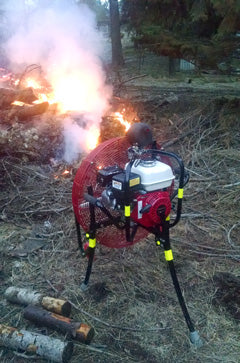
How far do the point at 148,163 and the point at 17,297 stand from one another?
6.14 ft

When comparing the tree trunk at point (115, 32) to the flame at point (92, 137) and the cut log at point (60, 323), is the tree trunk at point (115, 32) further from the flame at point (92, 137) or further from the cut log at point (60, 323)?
the cut log at point (60, 323)

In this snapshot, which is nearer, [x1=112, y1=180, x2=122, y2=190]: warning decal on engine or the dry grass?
[x1=112, y1=180, x2=122, y2=190]: warning decal on engine

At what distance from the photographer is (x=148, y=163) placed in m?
2.84

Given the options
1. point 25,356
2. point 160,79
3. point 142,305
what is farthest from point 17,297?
point 160,79

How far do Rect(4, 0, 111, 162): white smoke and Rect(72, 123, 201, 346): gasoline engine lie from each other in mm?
4260

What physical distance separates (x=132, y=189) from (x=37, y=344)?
1.51 m

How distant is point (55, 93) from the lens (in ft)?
Result: 32.4

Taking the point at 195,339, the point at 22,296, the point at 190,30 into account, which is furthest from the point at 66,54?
the point at 195,339

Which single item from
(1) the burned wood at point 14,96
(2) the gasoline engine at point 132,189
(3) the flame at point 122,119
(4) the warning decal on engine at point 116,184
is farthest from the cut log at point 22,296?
(1) the burned wood at point 14,96

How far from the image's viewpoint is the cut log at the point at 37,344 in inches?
108

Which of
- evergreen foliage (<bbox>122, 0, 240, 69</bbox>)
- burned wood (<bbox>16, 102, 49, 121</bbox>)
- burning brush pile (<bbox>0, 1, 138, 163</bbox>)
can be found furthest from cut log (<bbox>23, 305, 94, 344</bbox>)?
burned wood (<bbox>16, 102, 49, 121</bbox>)

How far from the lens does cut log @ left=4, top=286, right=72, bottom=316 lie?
3.14m

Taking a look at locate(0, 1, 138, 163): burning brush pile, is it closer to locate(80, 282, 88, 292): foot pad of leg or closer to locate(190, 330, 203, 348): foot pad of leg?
locate(80, 282, 88, 292): foot pad of leg

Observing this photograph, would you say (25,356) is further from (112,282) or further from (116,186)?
(116,186)
